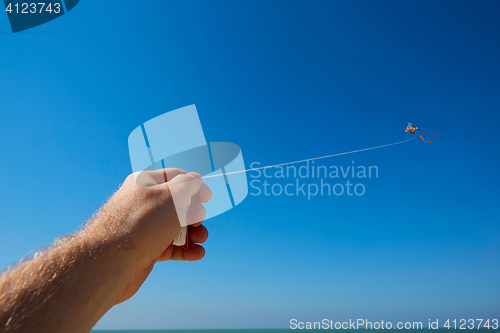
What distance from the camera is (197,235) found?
133 inches

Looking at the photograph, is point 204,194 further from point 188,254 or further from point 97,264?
point 97,264

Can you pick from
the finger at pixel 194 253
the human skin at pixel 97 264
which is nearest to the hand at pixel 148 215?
the human skin at pixel 97 264

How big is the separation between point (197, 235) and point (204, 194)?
0.58 m

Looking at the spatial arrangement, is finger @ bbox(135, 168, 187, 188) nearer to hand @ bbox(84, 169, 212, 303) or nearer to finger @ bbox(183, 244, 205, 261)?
hand @ bbox(84, 169, 212, 303)

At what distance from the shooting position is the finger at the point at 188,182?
2.73 m

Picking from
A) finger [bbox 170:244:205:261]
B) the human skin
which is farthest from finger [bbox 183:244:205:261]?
the human skin

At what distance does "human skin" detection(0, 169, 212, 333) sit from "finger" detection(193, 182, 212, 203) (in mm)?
188

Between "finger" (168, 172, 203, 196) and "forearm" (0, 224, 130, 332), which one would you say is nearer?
"forearm" (0, 224, 130, 332)

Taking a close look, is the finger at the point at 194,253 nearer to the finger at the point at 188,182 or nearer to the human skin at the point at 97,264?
the human skin at the point at 97,264

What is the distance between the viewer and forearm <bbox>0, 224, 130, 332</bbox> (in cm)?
122

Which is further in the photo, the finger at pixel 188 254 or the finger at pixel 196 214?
the finger at pixel 188 254

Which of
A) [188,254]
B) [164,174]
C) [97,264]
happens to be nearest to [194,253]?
[188,254]

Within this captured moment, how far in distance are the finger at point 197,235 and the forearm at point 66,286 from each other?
152 centimetres

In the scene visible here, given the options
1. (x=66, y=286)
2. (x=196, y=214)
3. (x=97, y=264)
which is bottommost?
(x=66, y=286)
